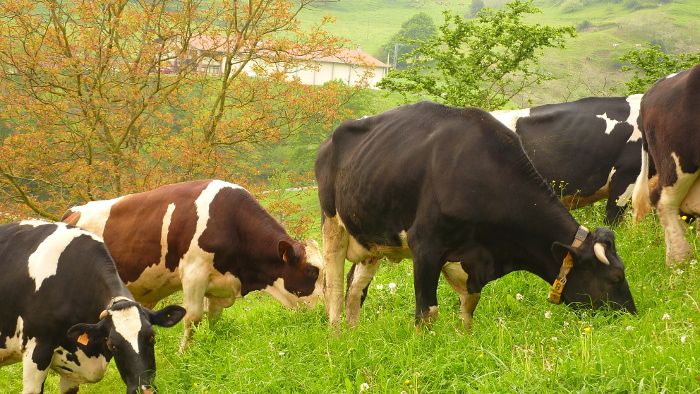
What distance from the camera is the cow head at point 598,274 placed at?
19.2 feet

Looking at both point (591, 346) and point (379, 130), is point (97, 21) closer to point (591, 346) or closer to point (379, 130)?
point (379, 130)

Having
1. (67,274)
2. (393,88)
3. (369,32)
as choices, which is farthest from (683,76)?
(369,32)

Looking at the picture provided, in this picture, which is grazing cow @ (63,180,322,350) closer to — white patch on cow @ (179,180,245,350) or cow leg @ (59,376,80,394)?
white patch on cow @ (179,180,245,350)

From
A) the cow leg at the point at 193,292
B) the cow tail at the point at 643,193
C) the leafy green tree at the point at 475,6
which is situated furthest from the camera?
the leafy green tree at the point at 475,6

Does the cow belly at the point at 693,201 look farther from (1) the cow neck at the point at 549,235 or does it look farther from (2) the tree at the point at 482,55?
(2) the tree at the point at 482,55

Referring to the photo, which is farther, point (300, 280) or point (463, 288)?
point (300, 280)

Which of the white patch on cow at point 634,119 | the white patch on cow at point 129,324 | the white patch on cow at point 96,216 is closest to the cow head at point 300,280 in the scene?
the white patch on cow at point 96,216

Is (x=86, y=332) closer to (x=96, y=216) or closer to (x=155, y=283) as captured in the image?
(x=155, y=283)

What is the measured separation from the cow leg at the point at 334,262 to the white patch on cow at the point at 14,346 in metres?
3.04

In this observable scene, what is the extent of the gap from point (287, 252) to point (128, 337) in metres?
2.72

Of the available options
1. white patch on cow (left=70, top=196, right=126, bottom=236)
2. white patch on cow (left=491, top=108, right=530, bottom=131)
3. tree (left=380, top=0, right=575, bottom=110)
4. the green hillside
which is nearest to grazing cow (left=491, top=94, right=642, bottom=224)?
white patch on cow (left=491, top=108, right=530, bottom=131)

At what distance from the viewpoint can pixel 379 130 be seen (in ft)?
23.8

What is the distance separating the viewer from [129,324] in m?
6.04

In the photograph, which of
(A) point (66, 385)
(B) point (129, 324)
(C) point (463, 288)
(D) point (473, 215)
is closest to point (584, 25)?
(C) point (463, 288)
